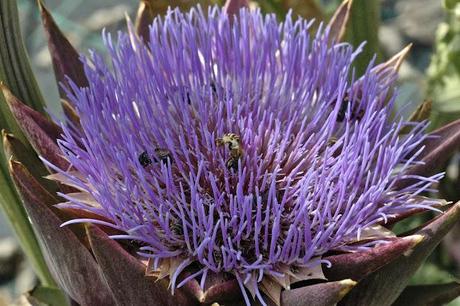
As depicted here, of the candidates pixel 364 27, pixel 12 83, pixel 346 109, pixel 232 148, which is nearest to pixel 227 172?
pixel 232 148

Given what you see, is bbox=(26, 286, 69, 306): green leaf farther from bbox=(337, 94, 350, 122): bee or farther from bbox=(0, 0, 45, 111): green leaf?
bbox=(337, 94, 350, 122): bee

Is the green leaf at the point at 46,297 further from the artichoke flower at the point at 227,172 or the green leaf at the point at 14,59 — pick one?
the green leaf at the point at 14,59

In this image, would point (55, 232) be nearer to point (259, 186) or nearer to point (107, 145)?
point (107, 145)

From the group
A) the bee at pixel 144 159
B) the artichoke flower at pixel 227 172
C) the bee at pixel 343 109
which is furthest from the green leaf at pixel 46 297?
the bee at pixel 343 109

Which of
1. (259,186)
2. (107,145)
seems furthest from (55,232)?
(259,186)

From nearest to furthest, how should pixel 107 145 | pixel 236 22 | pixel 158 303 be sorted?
pixel 158 303
pixel 107 145
pixel 236 22

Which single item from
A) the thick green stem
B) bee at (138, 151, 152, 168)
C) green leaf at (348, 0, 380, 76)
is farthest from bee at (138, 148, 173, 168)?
green leaf at (348, 0, 380, 76)

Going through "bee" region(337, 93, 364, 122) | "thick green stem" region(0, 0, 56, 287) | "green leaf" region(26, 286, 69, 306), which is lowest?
"green leaf" region(26, 286, 69, 306)
